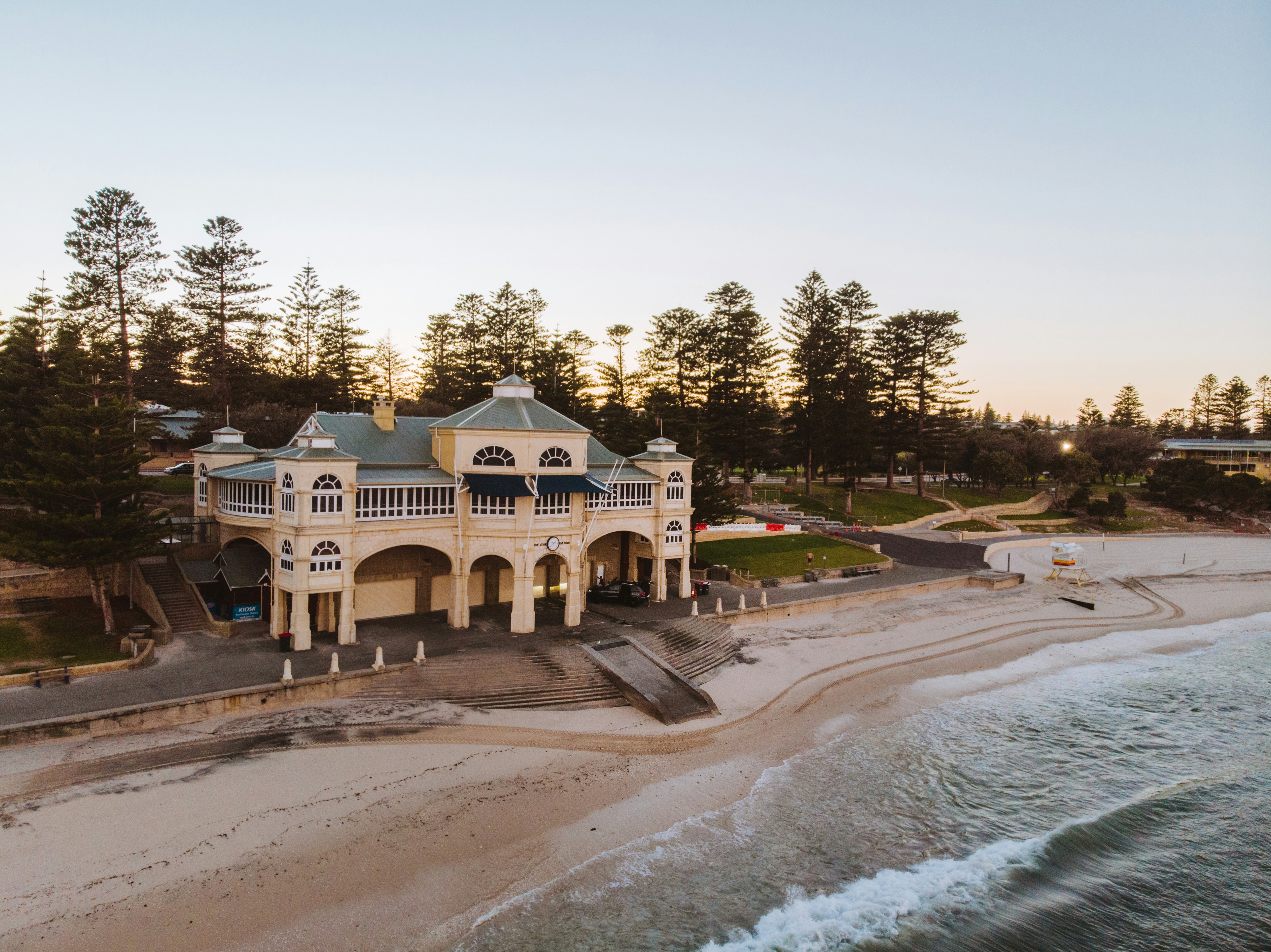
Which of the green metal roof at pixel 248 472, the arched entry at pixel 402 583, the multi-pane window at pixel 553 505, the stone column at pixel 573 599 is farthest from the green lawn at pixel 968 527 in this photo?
the green metal roof at pixel 248 472

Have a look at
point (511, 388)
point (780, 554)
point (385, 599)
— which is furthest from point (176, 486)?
point (780, 554)

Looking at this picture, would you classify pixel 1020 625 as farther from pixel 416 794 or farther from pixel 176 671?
pixel 176 671

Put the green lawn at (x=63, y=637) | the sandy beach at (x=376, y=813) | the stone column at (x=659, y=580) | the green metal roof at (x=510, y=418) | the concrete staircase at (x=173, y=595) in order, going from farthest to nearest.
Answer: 1. the stone column at (x=659, y=580)
2. the green metal roof at (x=510, y=418)
3. the concrete staircase at (x=173, y=595)
4. the green lawn at (x=63, y=637)
5. the sandy beach at (x=376, y=813)

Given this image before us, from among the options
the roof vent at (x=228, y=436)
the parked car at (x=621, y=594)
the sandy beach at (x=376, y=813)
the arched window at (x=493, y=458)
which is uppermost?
the roof vent at (x=228, y=436)

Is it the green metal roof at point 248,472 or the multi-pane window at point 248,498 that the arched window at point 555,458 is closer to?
the green metal roof at point 248,472

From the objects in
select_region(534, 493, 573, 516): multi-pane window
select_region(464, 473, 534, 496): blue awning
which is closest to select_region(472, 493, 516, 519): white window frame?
select_region(464, 473, 534, 496): blue awning

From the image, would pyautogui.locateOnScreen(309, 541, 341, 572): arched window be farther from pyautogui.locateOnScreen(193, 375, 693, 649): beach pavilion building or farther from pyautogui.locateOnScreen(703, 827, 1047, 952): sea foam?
pyautogui.locateOnScreen(703, 827, 1047, 952): sea foam
